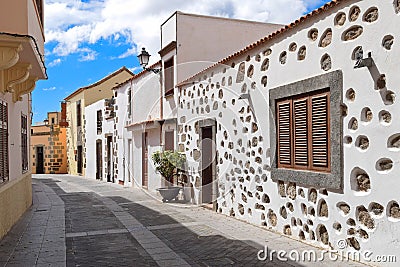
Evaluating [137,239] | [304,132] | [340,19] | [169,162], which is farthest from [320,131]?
[169,162]

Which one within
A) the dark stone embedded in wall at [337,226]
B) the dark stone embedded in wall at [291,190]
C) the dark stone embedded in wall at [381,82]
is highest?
the dark stone embedded in wall at [381,82]

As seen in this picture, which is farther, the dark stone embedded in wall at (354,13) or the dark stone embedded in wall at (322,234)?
the dark stone embedded in wall at (322,234)

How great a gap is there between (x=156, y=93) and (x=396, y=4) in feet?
37.9

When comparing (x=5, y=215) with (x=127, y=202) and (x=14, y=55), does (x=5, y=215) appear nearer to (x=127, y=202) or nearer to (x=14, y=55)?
(x=14, y=55)

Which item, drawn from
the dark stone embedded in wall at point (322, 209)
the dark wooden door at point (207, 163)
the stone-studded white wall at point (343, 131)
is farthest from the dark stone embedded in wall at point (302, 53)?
the dark wooden door at point (207, 163)

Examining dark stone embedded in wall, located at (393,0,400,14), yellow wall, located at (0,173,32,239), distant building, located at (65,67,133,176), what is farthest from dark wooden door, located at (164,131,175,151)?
distant building, located at (65,67,133,176)

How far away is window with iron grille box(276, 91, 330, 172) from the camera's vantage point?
6.48m

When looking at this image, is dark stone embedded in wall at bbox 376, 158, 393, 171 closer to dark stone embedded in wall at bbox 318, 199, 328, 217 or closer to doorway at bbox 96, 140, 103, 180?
dark stone embedded in wall at bbox 318, 199, 328, 217

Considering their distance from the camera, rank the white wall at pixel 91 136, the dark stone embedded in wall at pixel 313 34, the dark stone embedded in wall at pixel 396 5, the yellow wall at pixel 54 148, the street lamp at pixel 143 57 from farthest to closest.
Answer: the yellow wall at pixel 54 148 → the white wall at pixel 91 136 → the street lamp at pixel 143 57 → the dark stone embedded in wall at pixel 313 34 → the dark stone embedded in wall at pixel 396 5

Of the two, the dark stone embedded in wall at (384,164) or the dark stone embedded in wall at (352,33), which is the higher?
the dark stone embedded in wall at (352,33)

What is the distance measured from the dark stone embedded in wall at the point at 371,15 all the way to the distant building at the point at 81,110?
20763 mm

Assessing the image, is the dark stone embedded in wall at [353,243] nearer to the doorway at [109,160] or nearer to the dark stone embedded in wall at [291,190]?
the dark stone embedded in wall at [291,190]

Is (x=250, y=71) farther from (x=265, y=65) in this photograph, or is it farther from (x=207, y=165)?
(x=207, y=165)

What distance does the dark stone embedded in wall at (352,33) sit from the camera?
568cm
